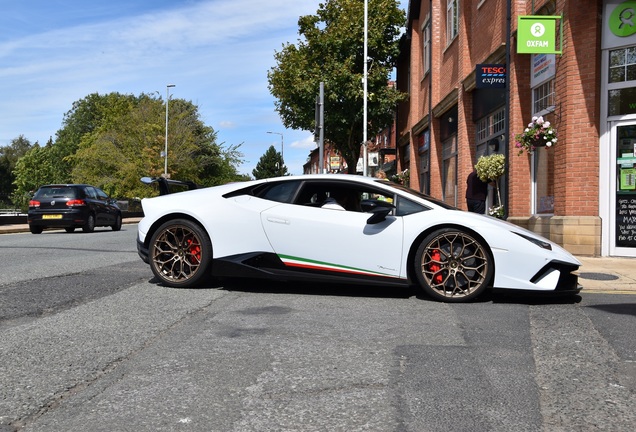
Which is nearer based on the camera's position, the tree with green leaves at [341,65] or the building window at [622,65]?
the building window at [622,65]

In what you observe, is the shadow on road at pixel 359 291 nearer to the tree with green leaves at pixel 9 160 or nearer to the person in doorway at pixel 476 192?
the person in doorway at pixel 476 192

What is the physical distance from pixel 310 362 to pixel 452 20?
18317 millimetres

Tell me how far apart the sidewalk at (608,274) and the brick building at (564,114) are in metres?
0.52

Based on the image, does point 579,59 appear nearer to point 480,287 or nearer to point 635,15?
point 635,15

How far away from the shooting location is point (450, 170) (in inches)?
821

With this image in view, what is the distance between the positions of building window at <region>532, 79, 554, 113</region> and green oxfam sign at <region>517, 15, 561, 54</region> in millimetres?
1041

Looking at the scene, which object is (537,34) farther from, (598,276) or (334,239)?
(334,239)

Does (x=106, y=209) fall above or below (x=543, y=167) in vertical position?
below

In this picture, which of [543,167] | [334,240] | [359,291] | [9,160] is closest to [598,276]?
[359,291]

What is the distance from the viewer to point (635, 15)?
10.2 m

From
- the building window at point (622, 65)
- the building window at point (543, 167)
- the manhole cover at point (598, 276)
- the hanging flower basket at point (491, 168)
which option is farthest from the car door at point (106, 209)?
the manhole cover at point (598, 276)

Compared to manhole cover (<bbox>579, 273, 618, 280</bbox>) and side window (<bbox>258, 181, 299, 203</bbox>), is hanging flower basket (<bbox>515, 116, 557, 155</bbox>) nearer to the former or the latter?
manhole cover (<bbox>579, 273, 618, 280</bbox>)

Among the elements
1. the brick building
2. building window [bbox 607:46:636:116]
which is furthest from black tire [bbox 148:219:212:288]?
building window [bbox 607:46:636:116]

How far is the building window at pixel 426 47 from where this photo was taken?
942 inches
